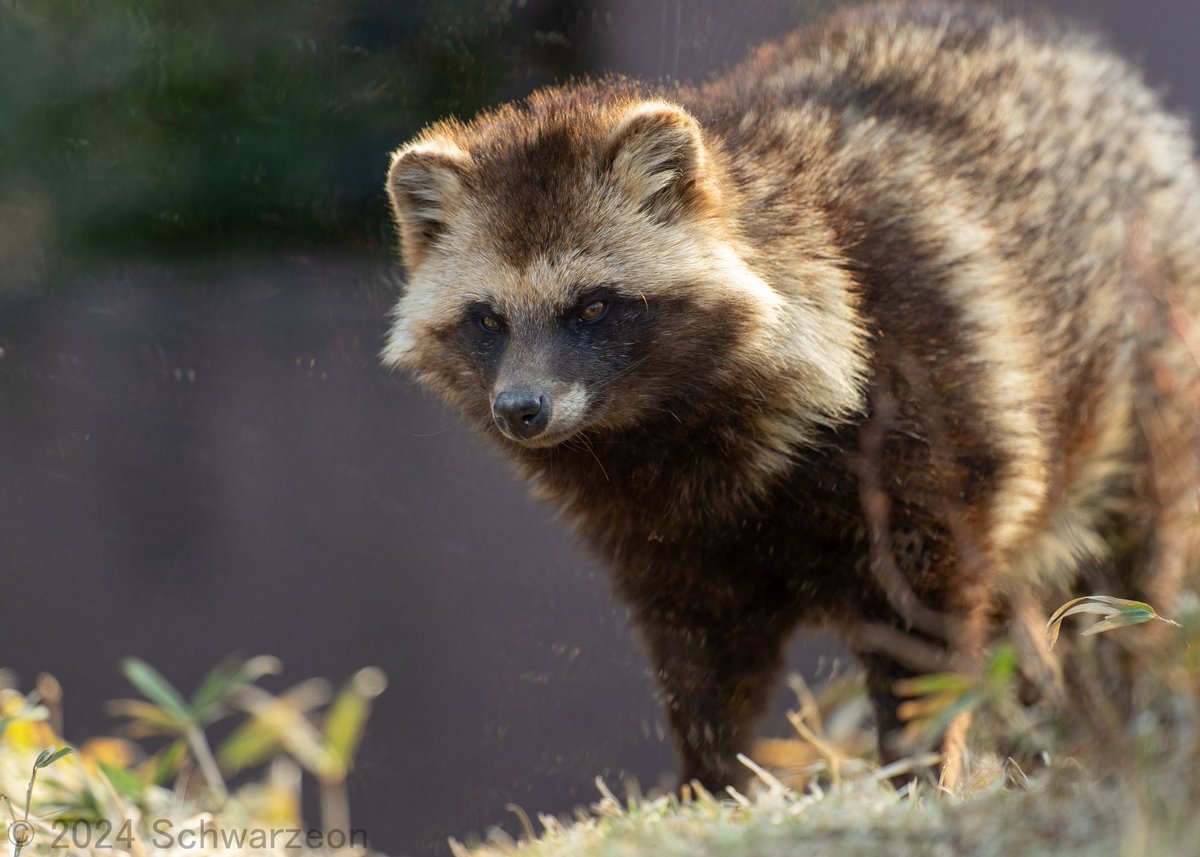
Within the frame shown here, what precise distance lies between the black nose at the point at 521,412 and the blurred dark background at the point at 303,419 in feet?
6.60

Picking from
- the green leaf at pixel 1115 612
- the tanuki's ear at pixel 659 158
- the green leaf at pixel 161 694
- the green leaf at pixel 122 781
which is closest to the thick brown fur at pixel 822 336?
the tanuki's ear at pixel 659 158

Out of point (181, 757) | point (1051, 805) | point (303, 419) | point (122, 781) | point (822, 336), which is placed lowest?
point (181, 757)

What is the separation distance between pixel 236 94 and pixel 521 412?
2.45 m

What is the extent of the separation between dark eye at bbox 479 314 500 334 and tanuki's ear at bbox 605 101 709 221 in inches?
18.3

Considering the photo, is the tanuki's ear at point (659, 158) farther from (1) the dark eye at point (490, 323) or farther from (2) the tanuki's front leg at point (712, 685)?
(2) the tanuki's front leg at point (712, 685)

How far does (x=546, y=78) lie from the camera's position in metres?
4.93

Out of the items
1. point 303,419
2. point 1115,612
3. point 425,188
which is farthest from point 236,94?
point 1115,612

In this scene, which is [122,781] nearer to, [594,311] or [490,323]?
[490,323]

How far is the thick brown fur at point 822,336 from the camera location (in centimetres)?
319

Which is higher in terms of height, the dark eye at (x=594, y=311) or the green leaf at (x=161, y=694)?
the dark eye at (x=594, y=311)

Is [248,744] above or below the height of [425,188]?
below

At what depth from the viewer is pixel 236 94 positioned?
475cm

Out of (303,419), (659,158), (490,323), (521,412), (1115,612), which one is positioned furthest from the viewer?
(303,419)

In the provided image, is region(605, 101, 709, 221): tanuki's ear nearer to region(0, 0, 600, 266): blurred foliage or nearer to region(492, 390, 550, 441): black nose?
region(492, 390, 550, 441): black nose
